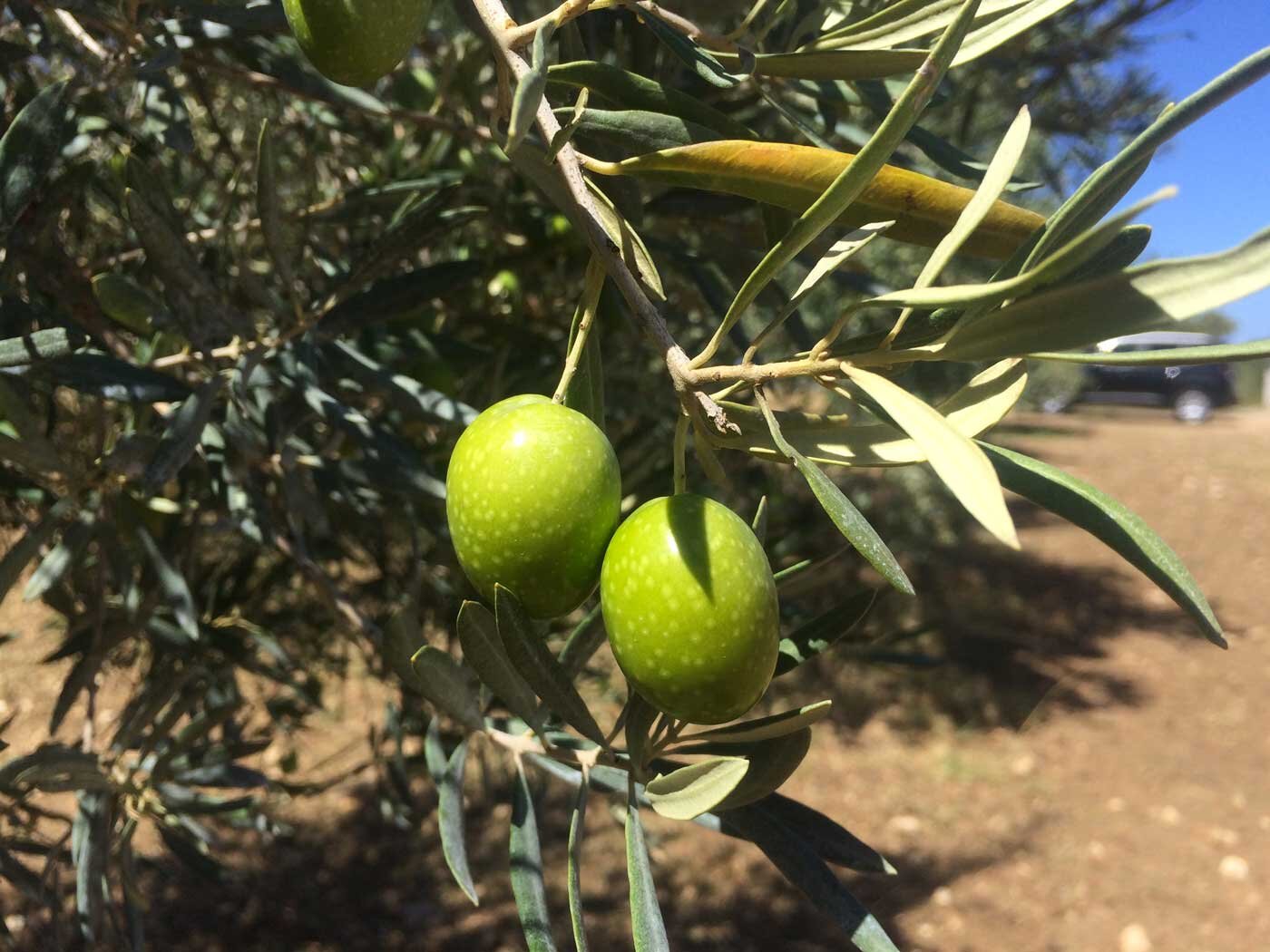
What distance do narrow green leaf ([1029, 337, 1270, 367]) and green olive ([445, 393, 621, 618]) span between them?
0.89 ft

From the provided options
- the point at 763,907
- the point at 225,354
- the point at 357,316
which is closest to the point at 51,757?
the point at 225,354

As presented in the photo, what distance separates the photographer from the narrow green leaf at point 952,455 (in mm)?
433

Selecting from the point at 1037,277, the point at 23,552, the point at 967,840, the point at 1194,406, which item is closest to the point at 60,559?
the point at 23,552

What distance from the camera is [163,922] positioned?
9.11ft

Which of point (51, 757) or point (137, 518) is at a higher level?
point (137, 518)

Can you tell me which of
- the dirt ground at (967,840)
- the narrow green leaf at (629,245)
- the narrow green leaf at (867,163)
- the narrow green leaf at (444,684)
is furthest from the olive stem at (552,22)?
the dirt ground at (967,840)

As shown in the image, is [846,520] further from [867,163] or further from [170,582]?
[170,582]

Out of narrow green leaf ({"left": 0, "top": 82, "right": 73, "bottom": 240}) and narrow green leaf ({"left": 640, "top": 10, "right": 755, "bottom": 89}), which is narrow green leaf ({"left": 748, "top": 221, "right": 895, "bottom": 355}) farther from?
narrow green leaf ({"left": 0, "top": 82, "right": 73, "bottom": 240})

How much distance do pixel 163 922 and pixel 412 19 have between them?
287 centimetres

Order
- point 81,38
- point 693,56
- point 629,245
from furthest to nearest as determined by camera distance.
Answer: point 81,38 → point 693,56 → point 629,245

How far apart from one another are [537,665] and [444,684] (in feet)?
0.40

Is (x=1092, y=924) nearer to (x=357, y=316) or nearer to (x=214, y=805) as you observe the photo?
(x=214, y=805)

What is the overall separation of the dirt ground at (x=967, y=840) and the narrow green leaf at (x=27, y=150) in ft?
4.34

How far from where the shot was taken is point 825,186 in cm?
67
